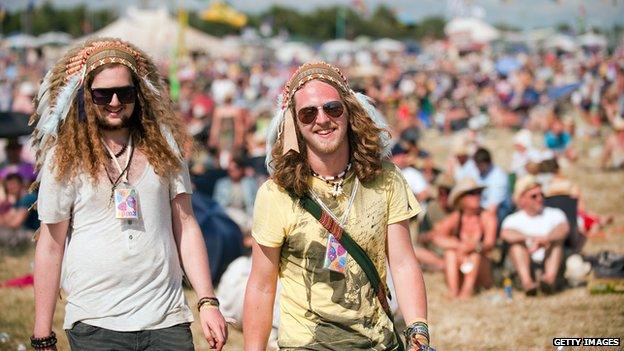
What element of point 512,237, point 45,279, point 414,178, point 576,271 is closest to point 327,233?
point 45,279

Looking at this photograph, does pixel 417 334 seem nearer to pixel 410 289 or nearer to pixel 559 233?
pixel 410 289

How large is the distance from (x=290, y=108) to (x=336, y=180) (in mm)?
341

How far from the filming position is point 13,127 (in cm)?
1090

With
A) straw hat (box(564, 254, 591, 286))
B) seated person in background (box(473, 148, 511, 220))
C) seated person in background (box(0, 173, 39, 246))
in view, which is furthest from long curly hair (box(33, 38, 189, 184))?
seated person in background (box(473, 148, 511, 220))

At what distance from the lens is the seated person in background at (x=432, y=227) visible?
9102mm

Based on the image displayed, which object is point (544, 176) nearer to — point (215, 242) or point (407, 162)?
point (407, 162)

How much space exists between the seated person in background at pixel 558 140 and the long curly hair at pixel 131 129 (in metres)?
15.0

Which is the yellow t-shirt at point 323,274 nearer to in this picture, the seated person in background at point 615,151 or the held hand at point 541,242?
the held hand at point 541,242

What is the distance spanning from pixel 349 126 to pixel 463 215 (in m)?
5.67

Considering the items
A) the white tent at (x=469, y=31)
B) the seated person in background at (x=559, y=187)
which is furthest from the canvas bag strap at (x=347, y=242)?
the white tent at (x=469, y=31)

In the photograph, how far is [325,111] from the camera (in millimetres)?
3166

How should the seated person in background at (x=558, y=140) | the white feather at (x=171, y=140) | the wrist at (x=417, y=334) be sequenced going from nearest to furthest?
the wrist at (x=417, y=334) → the white feather at (x=171, y=140) → the seated person in background at (x=558, y=140)

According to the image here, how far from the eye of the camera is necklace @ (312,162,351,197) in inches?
125

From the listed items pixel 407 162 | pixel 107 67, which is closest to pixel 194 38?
pixel 407 162
